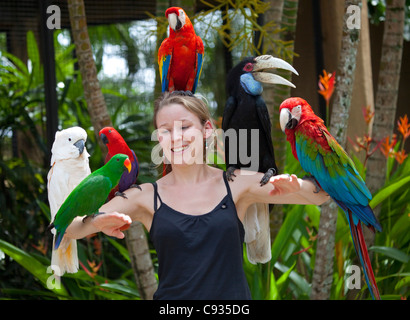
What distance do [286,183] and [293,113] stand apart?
0.21 metres

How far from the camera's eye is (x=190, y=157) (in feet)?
4.54

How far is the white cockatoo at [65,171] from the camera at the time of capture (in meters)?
1.40

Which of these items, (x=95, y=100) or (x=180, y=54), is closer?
(x=180, y=54)

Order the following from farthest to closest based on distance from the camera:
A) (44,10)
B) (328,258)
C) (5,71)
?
(5,71) → (44,10) → (328,258)

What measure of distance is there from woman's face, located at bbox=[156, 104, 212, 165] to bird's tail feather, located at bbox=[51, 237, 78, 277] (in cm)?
36

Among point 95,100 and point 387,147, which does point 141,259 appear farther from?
point 387,147

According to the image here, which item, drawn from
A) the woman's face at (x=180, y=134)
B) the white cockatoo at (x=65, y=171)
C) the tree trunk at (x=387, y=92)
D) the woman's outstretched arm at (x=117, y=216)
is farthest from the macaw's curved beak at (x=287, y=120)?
the tree trunk at (x=387, y=92)

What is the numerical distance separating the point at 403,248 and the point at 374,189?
307 mm

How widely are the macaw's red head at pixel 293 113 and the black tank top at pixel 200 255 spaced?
266mm

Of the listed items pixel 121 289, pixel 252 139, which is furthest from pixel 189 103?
pixel 121 289

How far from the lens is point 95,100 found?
236 cm

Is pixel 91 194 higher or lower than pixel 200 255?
higher
